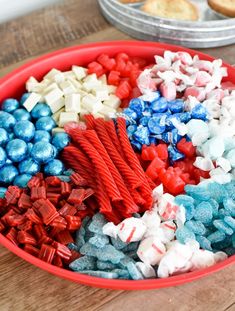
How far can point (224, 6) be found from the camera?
126 cm

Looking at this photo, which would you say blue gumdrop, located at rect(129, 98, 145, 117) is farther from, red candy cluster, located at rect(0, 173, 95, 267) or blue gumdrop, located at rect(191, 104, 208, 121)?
red candy cluster, located at rect(0, 173, 95, 267)

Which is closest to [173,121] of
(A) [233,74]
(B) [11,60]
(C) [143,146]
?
(C) [143,146]

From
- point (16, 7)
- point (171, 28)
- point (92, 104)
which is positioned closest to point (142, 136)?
point (92, 104)

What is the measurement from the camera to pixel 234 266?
0.76 metres

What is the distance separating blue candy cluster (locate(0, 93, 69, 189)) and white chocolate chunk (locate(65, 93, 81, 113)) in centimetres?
A: 4

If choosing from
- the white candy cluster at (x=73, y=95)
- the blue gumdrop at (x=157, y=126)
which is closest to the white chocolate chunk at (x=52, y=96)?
the white candy cluster at (x=73, y=95)

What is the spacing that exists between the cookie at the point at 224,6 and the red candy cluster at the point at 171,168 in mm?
501

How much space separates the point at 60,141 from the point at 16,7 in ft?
2.07

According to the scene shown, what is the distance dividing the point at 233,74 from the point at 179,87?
129 mm

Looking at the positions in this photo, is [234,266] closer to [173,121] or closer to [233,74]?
[173,121]

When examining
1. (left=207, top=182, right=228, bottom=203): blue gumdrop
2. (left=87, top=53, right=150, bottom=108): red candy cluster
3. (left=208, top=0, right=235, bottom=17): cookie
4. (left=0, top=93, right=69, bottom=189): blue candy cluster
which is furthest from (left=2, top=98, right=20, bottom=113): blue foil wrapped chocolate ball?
(left=208, top=0, right=235, bottom=17): cookie

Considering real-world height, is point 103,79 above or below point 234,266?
above

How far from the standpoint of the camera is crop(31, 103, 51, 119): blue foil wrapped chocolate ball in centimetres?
98

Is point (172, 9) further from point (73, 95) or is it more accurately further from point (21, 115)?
point (21, 115)
